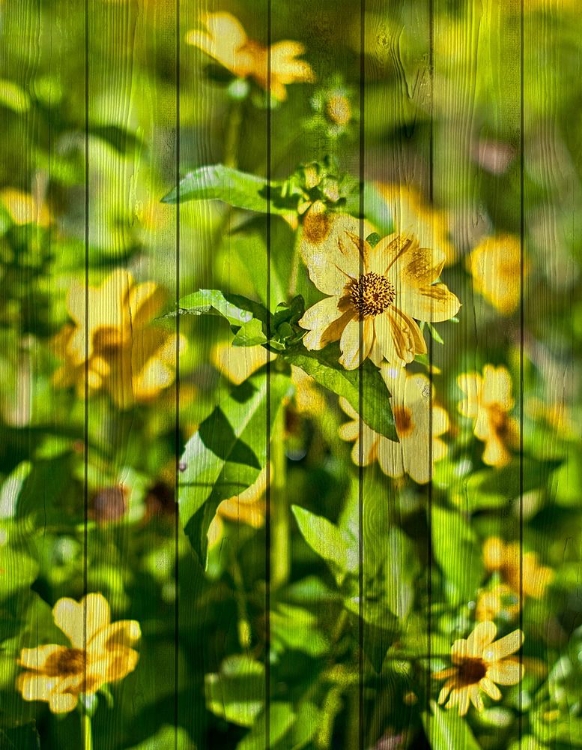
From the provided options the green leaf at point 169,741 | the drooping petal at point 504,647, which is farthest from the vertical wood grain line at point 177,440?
the drooping petal at point 504,647

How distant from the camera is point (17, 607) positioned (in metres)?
1.05

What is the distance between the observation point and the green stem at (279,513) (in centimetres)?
105

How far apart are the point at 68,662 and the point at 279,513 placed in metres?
0.40

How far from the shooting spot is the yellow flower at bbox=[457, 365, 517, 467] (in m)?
1.07

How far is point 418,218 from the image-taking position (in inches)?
41.5

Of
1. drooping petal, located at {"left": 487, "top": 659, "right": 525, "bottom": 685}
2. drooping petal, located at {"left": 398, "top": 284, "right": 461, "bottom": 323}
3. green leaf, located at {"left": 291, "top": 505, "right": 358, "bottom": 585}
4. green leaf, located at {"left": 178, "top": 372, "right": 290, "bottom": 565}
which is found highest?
drooping petal, located at {"left": 398, "top": 284, "right": 461, "bottom": 323}

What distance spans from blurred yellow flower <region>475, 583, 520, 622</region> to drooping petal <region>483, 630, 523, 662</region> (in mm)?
30

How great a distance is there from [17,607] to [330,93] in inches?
37.0

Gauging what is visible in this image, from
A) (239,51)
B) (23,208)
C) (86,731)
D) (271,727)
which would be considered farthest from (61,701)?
(239,51)

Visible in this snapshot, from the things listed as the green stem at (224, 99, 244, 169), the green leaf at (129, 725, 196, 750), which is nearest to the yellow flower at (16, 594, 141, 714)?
the green leaf at (129, 725, 196, 750)

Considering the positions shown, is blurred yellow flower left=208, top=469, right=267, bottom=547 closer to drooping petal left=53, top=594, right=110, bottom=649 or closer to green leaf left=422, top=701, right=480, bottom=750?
drooping petal left=53, top=594, right=110, bottom=649

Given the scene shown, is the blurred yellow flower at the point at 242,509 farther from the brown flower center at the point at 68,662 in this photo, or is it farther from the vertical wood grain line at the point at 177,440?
the brown flower center at the point at 68,662

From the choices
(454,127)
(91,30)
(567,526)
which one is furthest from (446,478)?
(91,30)

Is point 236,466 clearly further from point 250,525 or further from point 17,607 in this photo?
point 17,607
